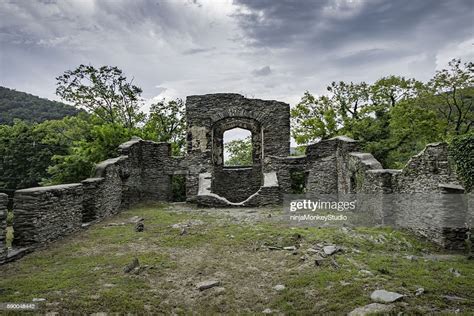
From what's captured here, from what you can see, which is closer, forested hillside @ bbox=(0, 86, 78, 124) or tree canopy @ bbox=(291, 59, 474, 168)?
tree canopy @ bbox=(291, 59, 474, 168)

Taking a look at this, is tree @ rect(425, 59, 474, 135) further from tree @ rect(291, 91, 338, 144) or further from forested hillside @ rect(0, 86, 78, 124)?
forested hillside @ rect(0, 86, 78, 124)

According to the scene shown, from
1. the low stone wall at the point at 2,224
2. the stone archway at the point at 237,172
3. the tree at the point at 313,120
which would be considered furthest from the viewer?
the tree at the point at 313,120

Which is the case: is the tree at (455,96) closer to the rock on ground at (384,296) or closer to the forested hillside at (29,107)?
the rock on ground at (384,296)

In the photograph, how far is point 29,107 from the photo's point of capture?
147 feet

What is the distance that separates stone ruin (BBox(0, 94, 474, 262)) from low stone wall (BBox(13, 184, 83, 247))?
0.02m

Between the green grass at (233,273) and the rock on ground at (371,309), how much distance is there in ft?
0.36

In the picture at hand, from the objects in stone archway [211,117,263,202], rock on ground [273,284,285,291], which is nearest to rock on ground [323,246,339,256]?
rock on ground [273,284,285,291]

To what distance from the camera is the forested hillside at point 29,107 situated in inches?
1628

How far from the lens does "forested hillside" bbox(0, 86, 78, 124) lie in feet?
136

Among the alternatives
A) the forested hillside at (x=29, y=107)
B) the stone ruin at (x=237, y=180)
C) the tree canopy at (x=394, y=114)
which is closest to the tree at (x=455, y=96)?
the tree canopy at (x=394, y=114)

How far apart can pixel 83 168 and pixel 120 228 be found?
22.4 feet

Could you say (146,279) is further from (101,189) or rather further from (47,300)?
(101,189)

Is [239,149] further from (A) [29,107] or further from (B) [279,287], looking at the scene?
(A) [29,107]

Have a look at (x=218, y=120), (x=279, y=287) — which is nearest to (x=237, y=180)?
(x=218, y=120)
